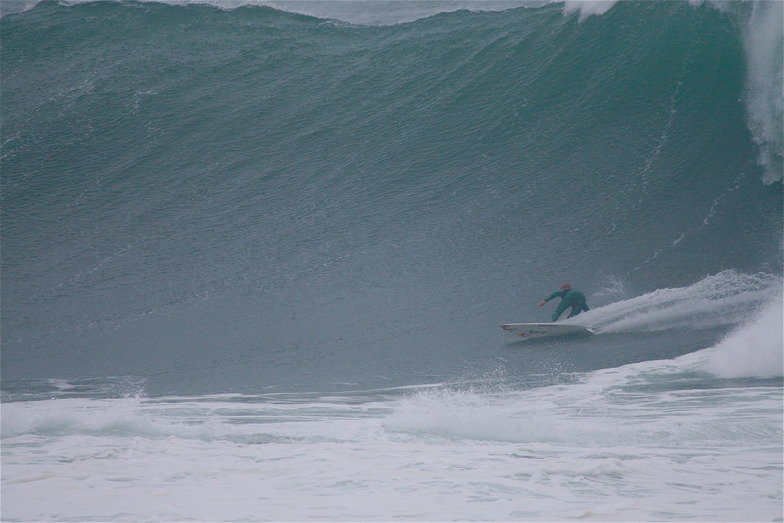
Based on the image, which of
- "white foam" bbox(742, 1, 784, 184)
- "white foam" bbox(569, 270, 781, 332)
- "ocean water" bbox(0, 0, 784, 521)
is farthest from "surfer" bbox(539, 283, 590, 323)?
"white foam" bbox(742, 1, 784, 184)

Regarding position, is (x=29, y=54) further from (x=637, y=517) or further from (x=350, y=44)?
(x=637, y=517)

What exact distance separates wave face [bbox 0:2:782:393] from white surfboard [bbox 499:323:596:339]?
355 mm

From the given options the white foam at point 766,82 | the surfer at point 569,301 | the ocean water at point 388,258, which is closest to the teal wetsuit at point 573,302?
the surfer at point 569,301

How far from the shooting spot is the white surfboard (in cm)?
889

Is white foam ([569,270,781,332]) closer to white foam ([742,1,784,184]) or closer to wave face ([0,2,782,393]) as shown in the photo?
wave face ([0,2,782,393])

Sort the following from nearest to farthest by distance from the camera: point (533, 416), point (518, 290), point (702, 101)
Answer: point (533, 416)
point (518, 290)
point (702, 101)

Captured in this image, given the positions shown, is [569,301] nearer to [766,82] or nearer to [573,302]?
[573,302]

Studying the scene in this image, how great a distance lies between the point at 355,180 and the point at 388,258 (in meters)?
2.41

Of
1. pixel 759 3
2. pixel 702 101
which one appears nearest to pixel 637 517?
pixel 702 101

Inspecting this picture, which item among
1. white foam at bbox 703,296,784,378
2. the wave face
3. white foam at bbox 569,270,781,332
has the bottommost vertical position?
white foam at bbox 703,296,784,378

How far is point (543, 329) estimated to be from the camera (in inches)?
354

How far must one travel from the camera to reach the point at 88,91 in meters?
15.2

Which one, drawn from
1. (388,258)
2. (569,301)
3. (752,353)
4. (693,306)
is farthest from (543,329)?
(388,258)

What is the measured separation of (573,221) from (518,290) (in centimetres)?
181
